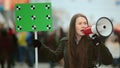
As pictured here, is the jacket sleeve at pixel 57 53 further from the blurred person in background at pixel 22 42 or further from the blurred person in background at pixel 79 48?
the blurred person in background at pixel 22 42

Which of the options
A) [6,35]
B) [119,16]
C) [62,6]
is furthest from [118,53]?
[6,35]

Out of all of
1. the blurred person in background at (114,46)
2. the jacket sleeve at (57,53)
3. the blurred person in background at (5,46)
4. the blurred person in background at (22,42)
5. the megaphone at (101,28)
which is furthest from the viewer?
the blurred person in background at (22,42)

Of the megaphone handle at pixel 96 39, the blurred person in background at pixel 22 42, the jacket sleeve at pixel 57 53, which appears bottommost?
the blurred person in background at pixel 22 42

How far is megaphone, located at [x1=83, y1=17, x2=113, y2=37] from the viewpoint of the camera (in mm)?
4725

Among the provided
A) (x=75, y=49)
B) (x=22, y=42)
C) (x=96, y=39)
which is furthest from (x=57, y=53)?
(x=22, y=42)

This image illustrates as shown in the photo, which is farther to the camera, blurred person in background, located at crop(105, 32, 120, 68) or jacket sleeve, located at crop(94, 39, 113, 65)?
blurred person in background, located at crop(105, 32, 120, 68)

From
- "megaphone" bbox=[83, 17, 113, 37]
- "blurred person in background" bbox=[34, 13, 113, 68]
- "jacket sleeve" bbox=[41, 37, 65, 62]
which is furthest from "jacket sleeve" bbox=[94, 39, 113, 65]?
"jacket sleeve" bbox=[41, 37, 65, 62]

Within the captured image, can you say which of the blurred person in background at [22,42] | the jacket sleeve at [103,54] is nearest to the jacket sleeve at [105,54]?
the jacket sleeve at [103,54]

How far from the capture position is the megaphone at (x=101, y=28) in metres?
4.72

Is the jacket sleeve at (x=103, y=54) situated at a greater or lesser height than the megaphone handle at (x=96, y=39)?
lesser

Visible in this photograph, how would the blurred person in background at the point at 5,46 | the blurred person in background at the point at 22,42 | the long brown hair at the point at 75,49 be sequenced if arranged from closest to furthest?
the long brown hair at the point at 75,49
the blurred person in background at the point at 5,46
the blurred person in background at the point at 22,42

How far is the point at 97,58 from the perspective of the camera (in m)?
4.93

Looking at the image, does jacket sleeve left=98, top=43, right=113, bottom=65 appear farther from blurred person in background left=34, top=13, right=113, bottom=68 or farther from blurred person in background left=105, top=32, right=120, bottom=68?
blurred person in background left=105, top=32, right=120, bottom=68

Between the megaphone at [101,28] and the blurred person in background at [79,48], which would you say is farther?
the blurred person in background at [79,48]
